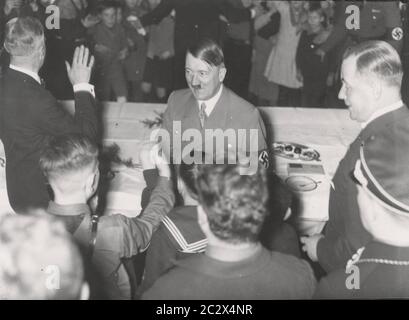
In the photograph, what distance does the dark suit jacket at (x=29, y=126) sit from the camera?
1.78m

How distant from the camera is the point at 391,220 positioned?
1.50 metres

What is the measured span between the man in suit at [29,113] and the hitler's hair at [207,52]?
15.9 inches

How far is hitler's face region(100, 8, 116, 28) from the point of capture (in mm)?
3351

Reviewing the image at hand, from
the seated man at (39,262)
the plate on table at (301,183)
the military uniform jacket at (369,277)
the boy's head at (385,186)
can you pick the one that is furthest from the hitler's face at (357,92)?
the seated man at (39,262)

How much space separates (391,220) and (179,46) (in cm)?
248

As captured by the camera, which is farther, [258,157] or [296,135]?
[296,135]

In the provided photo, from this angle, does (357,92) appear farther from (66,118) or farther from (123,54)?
(123,54)

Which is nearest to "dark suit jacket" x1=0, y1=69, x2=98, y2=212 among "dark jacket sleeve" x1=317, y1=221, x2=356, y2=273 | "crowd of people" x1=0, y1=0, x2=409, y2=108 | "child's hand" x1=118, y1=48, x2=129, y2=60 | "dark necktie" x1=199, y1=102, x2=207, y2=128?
"dark necktie" x1=199, y1=102, x2=207, y2=128

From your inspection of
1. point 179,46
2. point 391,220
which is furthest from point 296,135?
point 179,46

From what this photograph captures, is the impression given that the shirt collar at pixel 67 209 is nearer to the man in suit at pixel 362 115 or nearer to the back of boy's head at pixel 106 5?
the man in suit at pixel 362 115

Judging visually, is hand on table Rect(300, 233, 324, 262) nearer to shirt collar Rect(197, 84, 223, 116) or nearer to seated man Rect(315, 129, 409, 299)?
seated man Rect(315, 129, 409, 299)

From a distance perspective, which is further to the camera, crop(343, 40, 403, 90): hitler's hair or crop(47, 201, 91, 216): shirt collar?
crop(343, 40, 403, 90): hitler's hair

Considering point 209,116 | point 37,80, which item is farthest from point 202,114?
point 37,80

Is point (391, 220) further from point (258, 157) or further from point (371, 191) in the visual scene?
point (258, 157)
